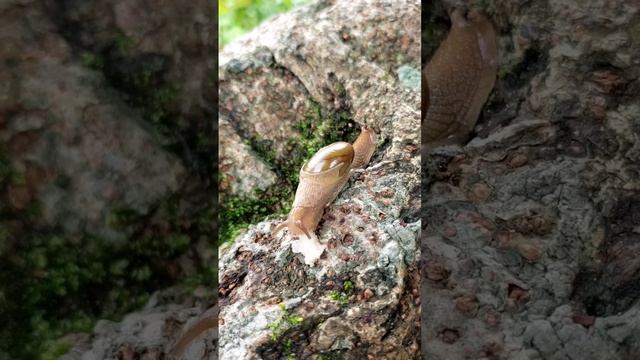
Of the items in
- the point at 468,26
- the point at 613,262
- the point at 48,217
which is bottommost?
the point at 613,262

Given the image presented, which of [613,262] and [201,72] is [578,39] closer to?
[613,262]

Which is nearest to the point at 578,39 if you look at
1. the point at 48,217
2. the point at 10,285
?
the point at 48,217

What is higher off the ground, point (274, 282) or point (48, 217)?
point (48, 217)

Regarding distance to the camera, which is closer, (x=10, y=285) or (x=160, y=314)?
(x=10, y=285)

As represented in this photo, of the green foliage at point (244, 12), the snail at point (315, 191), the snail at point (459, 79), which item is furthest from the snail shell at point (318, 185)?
the green foliage at point (244, 12)

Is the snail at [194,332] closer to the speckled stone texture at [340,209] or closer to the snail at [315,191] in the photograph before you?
the speckled stone texture at [340,209]

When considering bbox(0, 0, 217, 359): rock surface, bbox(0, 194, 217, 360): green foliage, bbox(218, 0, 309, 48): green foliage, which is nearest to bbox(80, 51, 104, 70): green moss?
bbox(0, 0, 217, 359): rock surface
